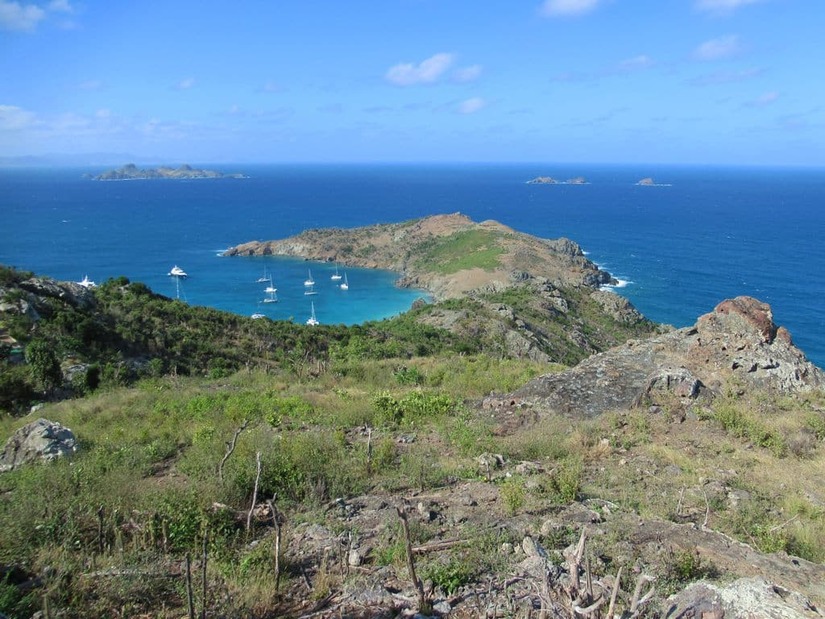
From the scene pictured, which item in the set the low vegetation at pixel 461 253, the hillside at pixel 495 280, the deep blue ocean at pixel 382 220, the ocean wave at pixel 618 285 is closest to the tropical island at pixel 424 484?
the hillside at pixel 495 280

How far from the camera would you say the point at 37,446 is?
28.8ft

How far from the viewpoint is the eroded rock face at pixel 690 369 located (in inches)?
491

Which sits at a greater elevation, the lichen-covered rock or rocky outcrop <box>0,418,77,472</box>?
the lichen-covered rock

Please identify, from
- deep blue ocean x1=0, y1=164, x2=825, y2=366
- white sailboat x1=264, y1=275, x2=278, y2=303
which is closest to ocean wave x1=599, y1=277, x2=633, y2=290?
deep blue ocean x1=0, y1=164, x2=825, y2=366

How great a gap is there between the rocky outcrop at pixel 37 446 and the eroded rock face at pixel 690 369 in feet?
30.9

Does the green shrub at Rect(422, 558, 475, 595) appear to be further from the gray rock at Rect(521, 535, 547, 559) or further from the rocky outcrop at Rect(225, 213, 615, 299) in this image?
the rocky outcrop at Rect(225, 213, 615, 299)

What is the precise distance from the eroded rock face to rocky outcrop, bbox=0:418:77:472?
370 inches

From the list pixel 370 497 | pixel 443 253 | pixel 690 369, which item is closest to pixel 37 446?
pixel 370 497

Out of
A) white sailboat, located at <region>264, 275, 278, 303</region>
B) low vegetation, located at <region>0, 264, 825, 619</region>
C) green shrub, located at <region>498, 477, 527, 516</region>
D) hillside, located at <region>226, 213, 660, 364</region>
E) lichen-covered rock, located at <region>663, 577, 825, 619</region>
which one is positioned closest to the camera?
lichen-covered rock, located at <region>663, 577, 825, 619</region>

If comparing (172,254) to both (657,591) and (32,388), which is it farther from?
(657,591)

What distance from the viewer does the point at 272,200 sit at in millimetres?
189625

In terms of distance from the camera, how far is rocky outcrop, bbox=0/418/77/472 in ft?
28.3

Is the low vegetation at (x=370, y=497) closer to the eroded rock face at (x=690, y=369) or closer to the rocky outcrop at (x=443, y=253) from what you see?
the eroded rock face at (x=690, y=369)

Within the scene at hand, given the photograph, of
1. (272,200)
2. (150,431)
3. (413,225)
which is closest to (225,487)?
(150,431)
